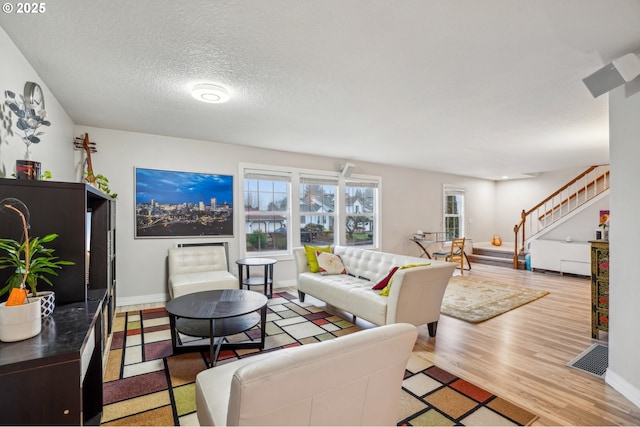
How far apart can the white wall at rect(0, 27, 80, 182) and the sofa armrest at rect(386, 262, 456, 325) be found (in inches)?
117

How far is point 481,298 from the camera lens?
4562mm

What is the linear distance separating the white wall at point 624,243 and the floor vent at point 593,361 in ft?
0.60

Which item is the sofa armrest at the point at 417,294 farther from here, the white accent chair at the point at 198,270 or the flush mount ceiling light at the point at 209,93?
the flush mount ceiling light at the point at 209,93

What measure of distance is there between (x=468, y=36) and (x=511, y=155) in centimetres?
449

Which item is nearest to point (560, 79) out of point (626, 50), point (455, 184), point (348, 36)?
point (626, 50)

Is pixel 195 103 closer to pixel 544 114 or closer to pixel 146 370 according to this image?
pixel 146 370

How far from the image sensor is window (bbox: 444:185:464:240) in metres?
8.06

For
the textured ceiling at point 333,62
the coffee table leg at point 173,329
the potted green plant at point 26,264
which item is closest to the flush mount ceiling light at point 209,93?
the textured ceiling at point 333,62

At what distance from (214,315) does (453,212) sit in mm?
7517

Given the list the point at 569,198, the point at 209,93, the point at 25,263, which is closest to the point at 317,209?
the point at 209,93

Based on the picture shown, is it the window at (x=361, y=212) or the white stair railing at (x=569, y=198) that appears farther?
the white stair railing at (x=569, y=198)

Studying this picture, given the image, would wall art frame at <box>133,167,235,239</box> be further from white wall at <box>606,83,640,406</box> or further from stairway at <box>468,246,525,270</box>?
stairway at <box>468,246,525,270</box>

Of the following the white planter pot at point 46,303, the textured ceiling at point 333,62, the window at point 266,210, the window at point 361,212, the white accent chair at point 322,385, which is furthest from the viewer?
the window at point 361,212

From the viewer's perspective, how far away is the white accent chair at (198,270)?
3.51 m
